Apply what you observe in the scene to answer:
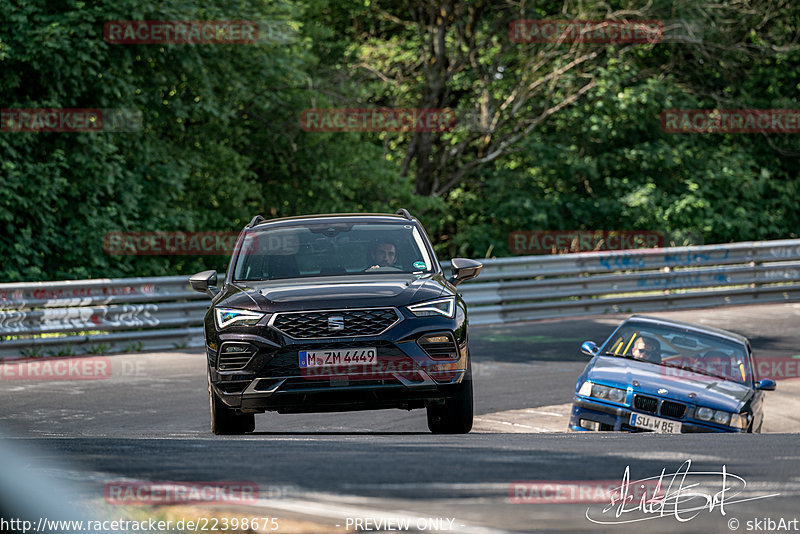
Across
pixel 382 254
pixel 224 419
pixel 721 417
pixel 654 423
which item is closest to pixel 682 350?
pixel 721 417

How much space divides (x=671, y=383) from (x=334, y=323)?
403 cm

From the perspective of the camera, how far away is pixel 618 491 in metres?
4.70

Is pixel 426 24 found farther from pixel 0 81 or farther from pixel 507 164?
pixel 0 81

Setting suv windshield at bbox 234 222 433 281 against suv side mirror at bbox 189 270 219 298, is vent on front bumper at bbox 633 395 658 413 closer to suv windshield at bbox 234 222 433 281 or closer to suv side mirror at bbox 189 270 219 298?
suv windshield at bbox 234 222 433 281

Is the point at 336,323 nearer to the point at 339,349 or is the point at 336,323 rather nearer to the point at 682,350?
the point at 339,349

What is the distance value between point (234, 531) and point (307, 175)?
2187 centimetres

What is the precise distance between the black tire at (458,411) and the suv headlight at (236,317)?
1521mm

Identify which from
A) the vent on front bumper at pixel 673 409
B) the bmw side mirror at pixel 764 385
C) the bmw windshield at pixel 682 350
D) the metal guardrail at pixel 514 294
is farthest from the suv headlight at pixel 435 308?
the metal guardrail at pixel 514 294

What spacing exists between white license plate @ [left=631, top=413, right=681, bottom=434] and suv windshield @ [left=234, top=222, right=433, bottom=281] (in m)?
2.60

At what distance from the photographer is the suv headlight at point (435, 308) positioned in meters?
7.77

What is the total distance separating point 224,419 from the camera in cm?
→ 832

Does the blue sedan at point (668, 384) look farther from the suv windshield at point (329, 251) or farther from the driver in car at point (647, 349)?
the suv windshield at point (329, 251)

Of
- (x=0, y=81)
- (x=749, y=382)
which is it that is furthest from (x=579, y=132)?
(x=749, y=382)

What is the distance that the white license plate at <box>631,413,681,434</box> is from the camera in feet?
32.3
